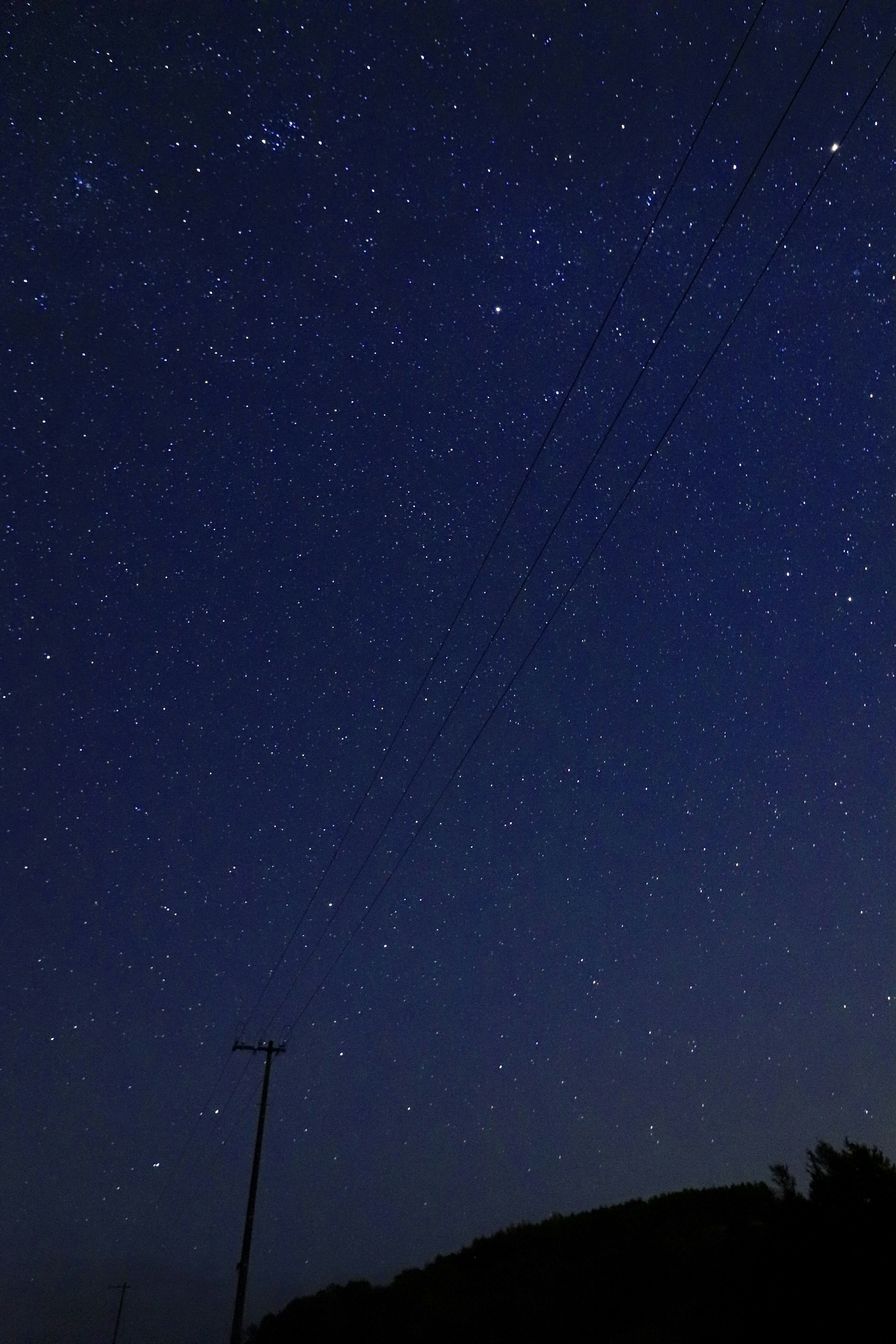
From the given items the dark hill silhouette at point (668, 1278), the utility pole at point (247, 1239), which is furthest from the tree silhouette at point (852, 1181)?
the utility pole at point (247, 1239)

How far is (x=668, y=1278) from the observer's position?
1858 centimetres

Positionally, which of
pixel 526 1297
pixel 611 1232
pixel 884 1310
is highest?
pixel 611 1232

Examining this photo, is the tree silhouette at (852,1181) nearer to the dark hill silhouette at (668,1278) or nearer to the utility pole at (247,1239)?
the dark hill silhouette at (668,1278)

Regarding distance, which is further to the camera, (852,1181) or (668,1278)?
(668,1278)

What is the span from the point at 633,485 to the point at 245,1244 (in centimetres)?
1758

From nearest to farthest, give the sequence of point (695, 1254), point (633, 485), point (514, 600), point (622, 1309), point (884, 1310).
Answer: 1. point (633, 485)
2. point (514, 600)
3. point (884, 1310)
4. point (695, 1254)
5. point (622, 1309)

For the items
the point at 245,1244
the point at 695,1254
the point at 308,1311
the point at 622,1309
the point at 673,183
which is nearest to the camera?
the point at 673,183

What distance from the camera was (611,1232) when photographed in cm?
2316

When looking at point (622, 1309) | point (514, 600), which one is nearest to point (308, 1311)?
point (622, 1309)

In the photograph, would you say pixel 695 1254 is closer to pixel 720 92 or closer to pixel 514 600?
pixel 514 600

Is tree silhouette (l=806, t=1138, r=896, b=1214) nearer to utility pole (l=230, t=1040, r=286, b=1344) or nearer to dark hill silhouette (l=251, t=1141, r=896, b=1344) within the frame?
dark hill silhouette (l=251, t=1141, r=896, b=1344)

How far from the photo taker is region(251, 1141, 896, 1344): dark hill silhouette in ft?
35.2

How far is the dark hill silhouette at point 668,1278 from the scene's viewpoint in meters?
10.7

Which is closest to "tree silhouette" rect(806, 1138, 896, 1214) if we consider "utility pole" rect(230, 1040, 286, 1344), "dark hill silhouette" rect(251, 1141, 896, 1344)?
"dark hill silhouette" rect(251, 1141, 896, 1344)
